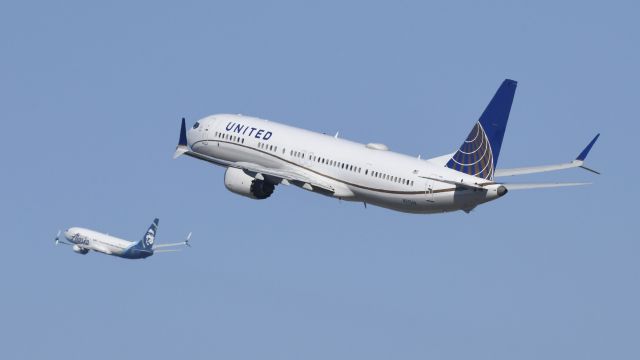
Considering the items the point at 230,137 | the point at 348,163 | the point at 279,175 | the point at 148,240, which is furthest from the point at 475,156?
the point at 148,240

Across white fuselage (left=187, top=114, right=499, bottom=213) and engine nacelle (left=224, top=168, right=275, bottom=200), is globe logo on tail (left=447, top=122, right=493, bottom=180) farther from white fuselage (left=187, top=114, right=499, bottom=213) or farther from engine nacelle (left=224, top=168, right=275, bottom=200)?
engine nacelle (left=224, top=168, right=275, bottom=200)

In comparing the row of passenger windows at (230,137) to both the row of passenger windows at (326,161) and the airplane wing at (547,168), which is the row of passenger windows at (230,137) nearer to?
the row of passenger windows at (326,161)

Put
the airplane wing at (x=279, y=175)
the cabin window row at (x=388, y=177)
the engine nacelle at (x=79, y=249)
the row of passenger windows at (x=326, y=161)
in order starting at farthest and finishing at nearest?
the engine nacelle at (x=79, y=249) → the airplane wing at (x=279, y=175) → the row of passenger windows at (x=326, y=161) → the cabin window row at (x=388, y=177)

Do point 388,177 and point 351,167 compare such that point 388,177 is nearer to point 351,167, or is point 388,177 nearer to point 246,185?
point 351,167

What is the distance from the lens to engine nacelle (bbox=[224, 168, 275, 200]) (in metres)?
106

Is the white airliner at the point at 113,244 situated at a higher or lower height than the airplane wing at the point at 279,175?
higher

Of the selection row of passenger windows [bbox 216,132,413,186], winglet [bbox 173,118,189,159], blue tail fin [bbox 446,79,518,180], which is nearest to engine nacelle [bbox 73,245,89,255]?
row of passenger windows [bbox 216,132,413,186]

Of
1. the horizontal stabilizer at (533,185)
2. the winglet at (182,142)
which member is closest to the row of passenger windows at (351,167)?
the horizontal stabilizer at (533,185)

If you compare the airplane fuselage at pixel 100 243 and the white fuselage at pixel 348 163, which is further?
the airplane fuselage at pixel 100 243

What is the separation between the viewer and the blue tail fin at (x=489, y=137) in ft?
318

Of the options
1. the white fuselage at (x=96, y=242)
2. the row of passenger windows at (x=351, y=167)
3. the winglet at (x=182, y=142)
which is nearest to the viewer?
the row of passenger windows at (x=351, y=167)

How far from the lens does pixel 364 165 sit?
10119 cm

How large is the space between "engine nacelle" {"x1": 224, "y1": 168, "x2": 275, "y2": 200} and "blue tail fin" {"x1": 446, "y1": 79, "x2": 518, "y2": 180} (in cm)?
1541

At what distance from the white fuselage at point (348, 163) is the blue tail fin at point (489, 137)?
3.29ft
